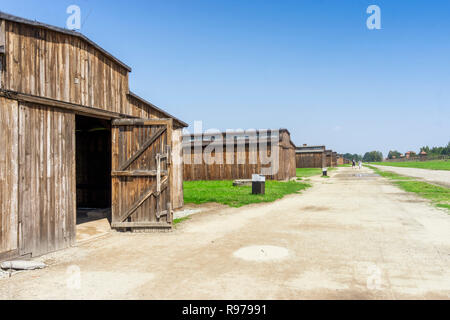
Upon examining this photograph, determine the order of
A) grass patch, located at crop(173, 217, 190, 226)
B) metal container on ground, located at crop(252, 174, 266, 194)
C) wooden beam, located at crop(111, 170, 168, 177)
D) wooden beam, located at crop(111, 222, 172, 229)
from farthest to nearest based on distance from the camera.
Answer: metal container on ground, located at crop(252, 174, 266, 194), grass patch, located at crop(173, 217, 190, 226), wooden beam, located at crop(111, 170, 168, 177), wooden beam, located at crop(111, 222, 172, 229)

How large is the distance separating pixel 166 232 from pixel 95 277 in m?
3.76

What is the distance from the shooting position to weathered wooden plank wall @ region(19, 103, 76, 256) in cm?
638

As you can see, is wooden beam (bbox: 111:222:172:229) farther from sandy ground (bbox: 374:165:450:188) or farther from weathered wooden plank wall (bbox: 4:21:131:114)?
sandy ground (bbox: 374:165:450:188)

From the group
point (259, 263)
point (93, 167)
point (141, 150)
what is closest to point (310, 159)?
point (93, 167)

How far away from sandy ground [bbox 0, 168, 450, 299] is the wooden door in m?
0.60

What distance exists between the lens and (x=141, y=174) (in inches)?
358

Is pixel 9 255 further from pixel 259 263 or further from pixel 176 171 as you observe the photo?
pixel 176 171

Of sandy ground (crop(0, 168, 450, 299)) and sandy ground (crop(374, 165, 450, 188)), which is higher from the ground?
sandy ground (crop(374, 165, 450, 188))

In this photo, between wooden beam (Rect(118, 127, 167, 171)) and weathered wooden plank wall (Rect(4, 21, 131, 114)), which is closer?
weathered wooden plank wall (Rect(4, 21, 131, 114))

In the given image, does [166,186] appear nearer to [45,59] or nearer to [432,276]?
[45,59]

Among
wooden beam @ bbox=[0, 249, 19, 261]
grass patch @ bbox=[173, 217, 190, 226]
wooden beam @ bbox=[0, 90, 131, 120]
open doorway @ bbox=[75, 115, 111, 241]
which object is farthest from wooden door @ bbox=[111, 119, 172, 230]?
open doorway @ bbox=[75, 115, 111, 241]

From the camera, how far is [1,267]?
5.69 metres

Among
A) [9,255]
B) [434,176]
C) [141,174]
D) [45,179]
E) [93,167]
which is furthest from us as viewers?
[434,176]

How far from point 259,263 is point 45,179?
5.29 m
